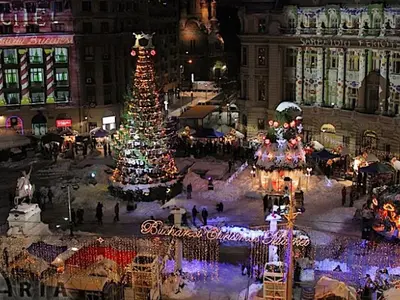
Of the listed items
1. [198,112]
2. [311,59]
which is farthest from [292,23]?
[198,112]

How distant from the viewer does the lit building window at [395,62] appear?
199ft

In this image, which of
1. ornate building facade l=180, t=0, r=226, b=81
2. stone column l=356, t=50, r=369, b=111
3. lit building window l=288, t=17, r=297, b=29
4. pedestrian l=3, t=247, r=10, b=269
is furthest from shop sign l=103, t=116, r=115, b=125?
pedestrian l=3, t=247, r=10, b=269

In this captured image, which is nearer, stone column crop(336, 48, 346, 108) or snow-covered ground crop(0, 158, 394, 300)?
snow-covered ground crop(0, 158, 394, 300)

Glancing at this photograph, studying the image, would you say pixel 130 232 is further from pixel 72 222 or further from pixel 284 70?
pixel 284 70

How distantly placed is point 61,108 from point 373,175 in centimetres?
3820

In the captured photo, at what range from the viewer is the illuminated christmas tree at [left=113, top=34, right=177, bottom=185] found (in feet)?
161

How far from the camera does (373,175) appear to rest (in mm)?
50906

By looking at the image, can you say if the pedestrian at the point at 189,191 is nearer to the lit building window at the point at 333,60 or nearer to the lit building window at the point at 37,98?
the lit building window at the point at 333,60

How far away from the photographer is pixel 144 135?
49.0 meters

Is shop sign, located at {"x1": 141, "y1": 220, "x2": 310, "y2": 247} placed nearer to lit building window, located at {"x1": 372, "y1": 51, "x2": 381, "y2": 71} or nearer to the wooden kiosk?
the wooden kiosk

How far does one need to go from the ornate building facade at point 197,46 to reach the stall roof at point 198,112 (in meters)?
32.1

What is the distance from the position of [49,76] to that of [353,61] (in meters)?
32.4

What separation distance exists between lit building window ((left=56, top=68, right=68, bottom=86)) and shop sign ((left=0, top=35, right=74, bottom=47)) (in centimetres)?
308

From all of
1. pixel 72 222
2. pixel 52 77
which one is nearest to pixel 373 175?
pixel 72 222
